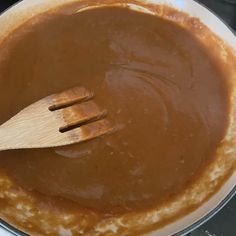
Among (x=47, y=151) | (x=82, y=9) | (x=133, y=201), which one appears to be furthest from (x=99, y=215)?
(x=82, y=9)

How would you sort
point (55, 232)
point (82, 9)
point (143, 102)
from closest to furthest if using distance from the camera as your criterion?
point (55, 232), point (143, 102), point (82, 9)

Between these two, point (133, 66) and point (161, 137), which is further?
point (133, 66)

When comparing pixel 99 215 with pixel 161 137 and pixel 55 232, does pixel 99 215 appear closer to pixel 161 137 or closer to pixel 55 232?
pixel 55 232

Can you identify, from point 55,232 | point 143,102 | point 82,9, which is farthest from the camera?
point 82,9
